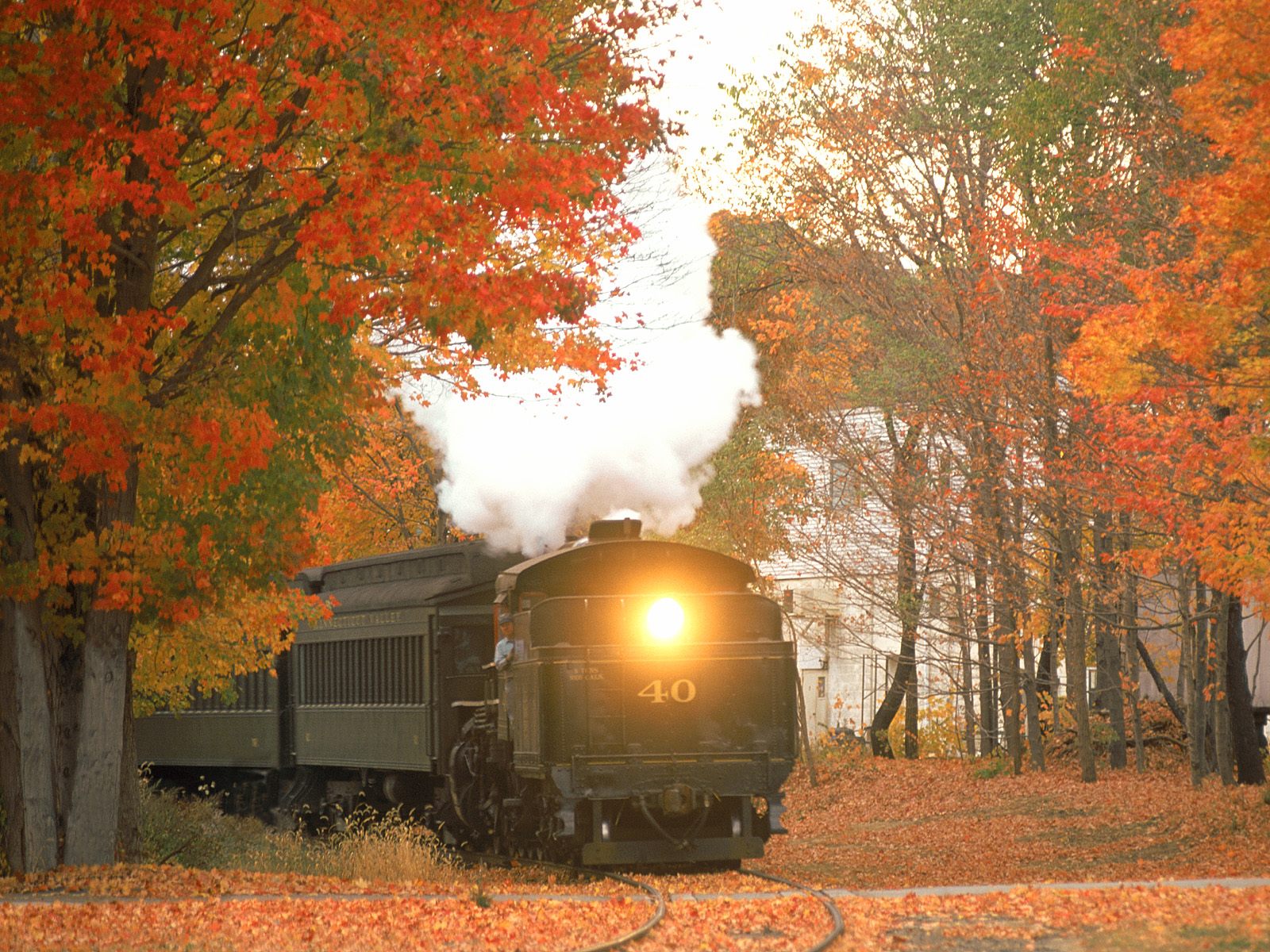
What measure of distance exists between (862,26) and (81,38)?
1525cm

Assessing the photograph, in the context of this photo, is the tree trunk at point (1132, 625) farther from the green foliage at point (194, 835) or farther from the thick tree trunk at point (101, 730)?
the thick tree trunk at point (101, 730)

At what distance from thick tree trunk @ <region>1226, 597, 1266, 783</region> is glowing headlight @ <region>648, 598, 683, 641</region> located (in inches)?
380

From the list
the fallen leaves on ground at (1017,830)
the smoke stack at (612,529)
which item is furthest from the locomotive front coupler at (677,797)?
the smoke stack at (612,529)

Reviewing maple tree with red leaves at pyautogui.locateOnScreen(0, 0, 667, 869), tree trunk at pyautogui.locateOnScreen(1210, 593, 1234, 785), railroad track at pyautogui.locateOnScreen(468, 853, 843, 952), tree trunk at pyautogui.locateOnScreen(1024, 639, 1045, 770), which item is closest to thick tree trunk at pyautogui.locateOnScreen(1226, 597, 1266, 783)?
tree trunk at pyautogui.locateOnScreen(1210, 593, 1234, 785)

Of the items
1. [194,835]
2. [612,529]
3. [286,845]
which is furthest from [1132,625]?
[194,835]

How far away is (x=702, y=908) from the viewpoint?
1091cm

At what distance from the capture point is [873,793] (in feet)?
87.5

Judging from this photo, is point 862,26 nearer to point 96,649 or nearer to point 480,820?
point 480,820

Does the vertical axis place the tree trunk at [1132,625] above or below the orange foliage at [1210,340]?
below

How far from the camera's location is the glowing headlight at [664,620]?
A: 14102 mm

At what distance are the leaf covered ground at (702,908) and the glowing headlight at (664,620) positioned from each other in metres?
2.04

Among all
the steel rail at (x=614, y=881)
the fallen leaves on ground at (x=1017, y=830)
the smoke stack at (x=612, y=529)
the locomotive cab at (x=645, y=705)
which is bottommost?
the fallen leaves on ground at (x=1017, y=830)

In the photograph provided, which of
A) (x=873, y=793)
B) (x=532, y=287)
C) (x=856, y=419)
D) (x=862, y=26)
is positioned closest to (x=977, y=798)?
(x=873, y=793)

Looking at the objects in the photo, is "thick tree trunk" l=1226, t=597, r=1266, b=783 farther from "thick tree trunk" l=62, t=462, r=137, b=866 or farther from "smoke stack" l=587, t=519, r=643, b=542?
"thick tree trunk" l=62, t=462, r=137, b=866
